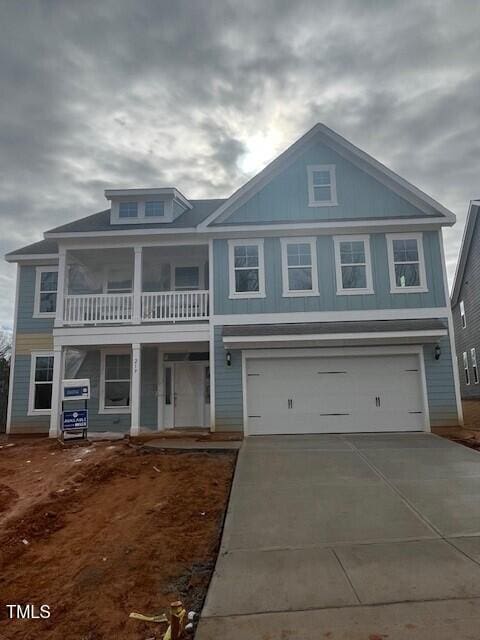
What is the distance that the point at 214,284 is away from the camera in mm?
11828

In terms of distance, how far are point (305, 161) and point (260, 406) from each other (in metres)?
7.42

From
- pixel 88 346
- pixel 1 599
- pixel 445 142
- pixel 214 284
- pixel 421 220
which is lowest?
pixel 1 599

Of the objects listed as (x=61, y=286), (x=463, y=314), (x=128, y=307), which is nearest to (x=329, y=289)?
(x=128, y=307)

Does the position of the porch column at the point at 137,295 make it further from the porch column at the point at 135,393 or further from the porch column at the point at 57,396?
the porch column at the point at 57,396

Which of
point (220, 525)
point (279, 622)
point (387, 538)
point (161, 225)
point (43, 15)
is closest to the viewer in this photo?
point (279, 622)

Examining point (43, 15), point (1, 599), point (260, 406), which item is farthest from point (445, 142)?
point (1, 599)

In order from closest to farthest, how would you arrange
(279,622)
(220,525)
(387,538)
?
(279,622), (387,538), (220,525)

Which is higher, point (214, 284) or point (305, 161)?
point (305, 161)

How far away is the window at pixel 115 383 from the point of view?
42.7 feet

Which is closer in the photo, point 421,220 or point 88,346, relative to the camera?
point 421,220

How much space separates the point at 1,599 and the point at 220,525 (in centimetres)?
246

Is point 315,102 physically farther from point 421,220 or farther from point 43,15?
point 43,15

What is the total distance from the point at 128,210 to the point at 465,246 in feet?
56.0

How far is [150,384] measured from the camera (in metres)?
13.0
